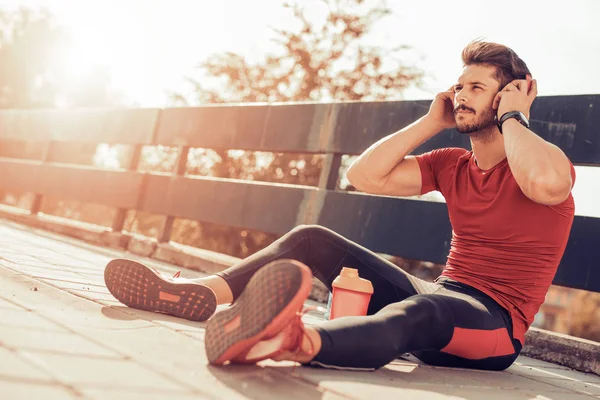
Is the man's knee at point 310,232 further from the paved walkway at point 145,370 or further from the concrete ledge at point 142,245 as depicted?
the concrete ledge at point 142,245

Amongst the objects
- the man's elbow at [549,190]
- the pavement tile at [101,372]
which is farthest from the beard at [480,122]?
the pavement tile at [101,372]

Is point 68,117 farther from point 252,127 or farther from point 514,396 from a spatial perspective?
point 514,396

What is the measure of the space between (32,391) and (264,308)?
1.97 ft

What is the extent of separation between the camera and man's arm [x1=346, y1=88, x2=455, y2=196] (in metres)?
2.96

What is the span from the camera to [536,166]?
86.3 inches

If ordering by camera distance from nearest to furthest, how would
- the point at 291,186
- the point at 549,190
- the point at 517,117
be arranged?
the point at 549,190, the point at 517,117, the point at 291,186

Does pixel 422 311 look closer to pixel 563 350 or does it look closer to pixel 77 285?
pixel 563 350

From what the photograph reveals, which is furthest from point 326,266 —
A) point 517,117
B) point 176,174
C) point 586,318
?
point 586,318

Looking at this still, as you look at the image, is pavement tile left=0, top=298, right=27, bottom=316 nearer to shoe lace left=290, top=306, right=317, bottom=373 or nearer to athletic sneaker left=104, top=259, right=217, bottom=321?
athletic sneaker left=104, top=259, right=217, bottom=321

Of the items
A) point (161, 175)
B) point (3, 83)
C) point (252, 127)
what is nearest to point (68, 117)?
point (161, 175)

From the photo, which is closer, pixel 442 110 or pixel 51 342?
pixel 51 342

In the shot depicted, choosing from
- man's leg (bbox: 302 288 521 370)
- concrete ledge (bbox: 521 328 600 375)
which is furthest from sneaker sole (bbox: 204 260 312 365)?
concrete ledge (bbox: 521 328 600 375)

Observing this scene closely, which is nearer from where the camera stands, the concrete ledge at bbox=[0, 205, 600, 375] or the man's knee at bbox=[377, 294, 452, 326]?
the man's knee at bbox=[377, 294, 452, 326]

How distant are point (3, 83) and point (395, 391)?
2778 centimetres
